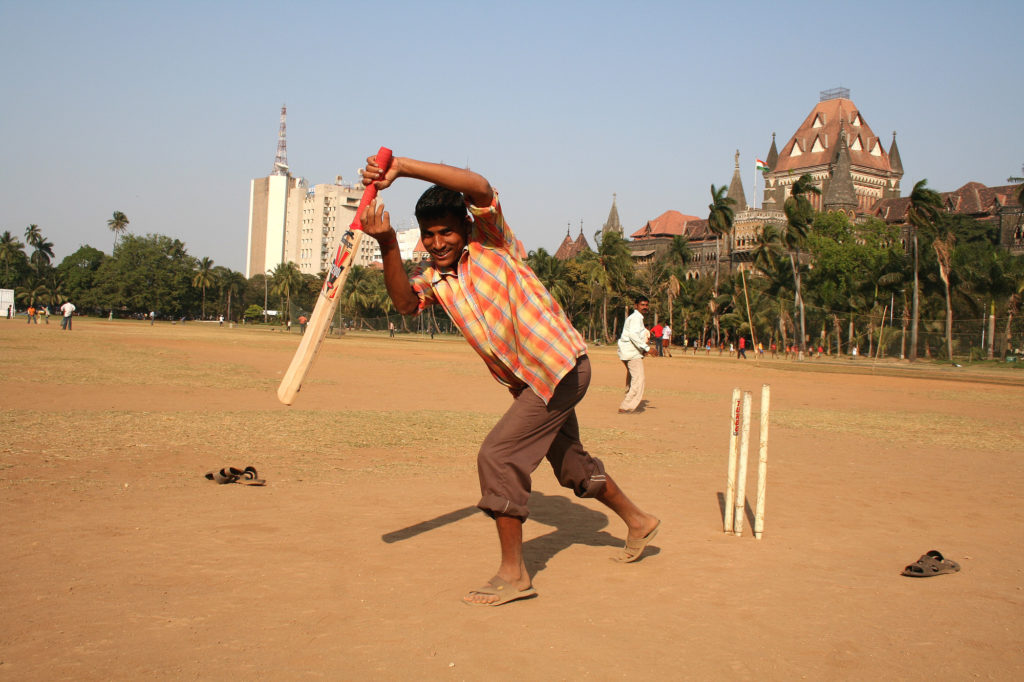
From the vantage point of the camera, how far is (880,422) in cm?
1378

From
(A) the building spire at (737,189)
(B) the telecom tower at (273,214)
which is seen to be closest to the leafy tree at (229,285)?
(B) the telecom tower at (273,214)

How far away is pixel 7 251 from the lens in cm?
12212

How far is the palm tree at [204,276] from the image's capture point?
122m

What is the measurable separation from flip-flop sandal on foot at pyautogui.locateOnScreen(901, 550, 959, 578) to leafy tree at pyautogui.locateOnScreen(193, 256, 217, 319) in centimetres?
12643

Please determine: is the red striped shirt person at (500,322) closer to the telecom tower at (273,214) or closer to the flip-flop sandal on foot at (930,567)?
the flip-flop sandal on foot at (930,567)

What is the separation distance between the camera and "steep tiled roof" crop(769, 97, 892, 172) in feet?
400

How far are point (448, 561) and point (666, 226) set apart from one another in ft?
443

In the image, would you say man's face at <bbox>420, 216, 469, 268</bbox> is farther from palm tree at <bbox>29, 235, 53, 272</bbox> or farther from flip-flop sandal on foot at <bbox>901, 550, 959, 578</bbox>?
palm tree at <bbox>29, 235, 53, 272</bbox>

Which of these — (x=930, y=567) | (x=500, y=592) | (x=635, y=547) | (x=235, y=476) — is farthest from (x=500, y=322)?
(x=235, y=476)

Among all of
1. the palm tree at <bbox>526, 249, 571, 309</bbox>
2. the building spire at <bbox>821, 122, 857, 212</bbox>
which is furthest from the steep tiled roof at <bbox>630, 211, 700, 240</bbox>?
the palm tree at <bbox>526, 249, 571, 309</bbox>

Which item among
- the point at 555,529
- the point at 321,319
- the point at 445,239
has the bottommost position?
the point at 555,529

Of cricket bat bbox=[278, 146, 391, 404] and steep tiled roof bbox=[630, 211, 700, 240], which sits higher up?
steep tiled roof bbox=[630, 211, 700, 240]

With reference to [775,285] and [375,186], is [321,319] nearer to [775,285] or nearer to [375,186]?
[375,186]

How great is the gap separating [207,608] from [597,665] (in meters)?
1.75
